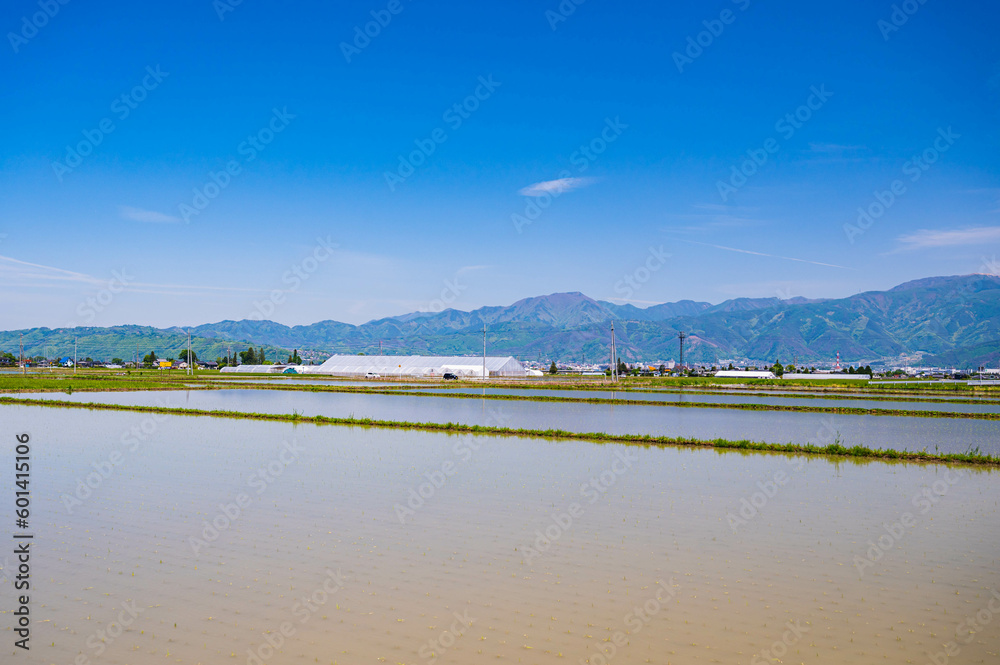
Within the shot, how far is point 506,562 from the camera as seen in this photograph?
29.5ft

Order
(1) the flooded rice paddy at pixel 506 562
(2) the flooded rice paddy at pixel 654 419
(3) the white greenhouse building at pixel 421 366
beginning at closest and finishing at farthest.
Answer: (1) the flooded rice paddy at pixel 506 562, (2) the flooded rice paddy at pixel 654 419, (3) the white greenhouse building at pixel 421 366

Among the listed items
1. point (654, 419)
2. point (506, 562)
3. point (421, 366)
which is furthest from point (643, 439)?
point (421, 366)

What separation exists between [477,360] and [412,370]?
937 centimetres

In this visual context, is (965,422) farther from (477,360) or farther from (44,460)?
(477,360)

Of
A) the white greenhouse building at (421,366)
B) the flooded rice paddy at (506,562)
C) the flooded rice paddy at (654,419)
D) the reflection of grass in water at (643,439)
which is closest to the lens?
the flooded rice paddy at (506,562)

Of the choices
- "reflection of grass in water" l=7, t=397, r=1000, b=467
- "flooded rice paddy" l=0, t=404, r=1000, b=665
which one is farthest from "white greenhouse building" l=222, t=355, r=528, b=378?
"flooded rice paddy" l=0, t=404, r=1000, b=665

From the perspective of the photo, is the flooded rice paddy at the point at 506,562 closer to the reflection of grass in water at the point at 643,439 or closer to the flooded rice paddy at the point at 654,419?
the reflection of grass in water at the point at 643,439

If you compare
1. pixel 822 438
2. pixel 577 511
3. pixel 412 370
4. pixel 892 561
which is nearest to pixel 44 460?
pixel 577 511

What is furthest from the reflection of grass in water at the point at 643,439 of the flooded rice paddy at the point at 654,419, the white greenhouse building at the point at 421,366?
the white greenhouse building at the point at 421,366

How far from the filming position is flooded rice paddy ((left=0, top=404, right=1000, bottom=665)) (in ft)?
21.6

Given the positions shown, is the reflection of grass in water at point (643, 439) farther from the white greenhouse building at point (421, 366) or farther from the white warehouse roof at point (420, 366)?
the white warehouse roof at point (420, 366)

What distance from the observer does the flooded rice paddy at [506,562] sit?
6582 mm

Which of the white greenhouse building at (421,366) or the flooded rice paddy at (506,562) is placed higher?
the white greenhouse building at (421,366)

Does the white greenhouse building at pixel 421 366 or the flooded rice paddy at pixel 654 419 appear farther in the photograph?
the white greenhouse building at pixel 421 366
